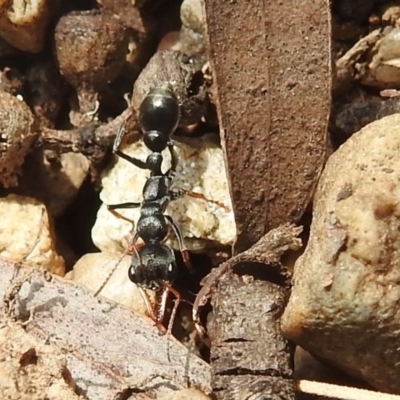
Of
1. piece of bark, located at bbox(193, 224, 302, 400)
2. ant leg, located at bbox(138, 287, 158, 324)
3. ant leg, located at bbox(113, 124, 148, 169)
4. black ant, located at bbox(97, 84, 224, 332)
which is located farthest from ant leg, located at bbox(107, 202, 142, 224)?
piece of bark, located at bbox(193, 224, 302, 400)

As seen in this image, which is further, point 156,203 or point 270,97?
point 156,203

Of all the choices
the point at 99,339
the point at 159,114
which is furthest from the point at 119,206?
the point at 99,339

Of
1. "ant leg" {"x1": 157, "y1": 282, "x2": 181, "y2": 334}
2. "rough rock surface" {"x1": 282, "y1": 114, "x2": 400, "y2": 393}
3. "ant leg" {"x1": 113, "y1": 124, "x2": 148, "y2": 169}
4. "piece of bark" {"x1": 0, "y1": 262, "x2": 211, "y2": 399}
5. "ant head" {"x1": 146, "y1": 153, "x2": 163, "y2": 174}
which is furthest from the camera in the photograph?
"ant head" {"x1": 146, "y1": 153, "x2": 163, "y2": 174}

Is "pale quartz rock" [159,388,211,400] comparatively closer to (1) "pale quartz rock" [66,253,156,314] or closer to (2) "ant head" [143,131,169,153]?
(1) "pale quartz rock" [66,253,156,314]

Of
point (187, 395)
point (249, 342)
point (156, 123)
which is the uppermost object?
point (156, 123)

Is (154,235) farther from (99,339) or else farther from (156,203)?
(99,339)

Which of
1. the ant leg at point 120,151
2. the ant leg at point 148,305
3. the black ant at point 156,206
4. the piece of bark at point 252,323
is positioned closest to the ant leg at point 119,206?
the black ant at point 156,206
